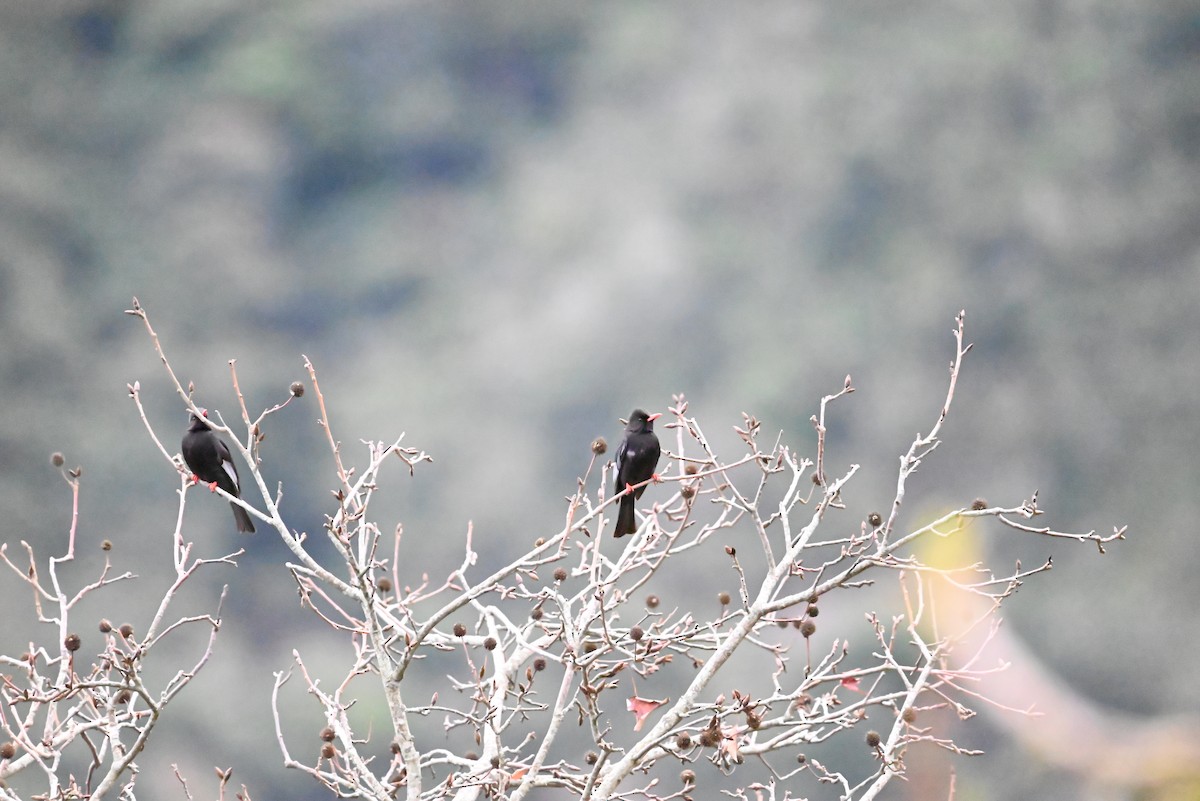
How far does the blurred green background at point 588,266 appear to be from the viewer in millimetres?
31109

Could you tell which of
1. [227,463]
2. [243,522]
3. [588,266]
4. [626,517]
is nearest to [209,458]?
[227,463]

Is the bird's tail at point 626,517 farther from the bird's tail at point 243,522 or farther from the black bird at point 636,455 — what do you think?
the bird's tail at point 243,522

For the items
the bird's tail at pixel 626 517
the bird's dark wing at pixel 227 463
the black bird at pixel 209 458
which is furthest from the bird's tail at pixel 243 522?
the bird's tail at pixel 626 517

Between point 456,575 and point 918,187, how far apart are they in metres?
38.7

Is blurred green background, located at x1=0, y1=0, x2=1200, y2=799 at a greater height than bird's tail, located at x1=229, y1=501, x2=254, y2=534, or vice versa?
blurred green background, located at x1=0, y1=0, x2=1200, y2=799

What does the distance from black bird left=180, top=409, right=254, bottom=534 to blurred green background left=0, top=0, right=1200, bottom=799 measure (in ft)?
→ 65.6

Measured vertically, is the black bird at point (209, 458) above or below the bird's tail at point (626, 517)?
below

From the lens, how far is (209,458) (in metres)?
6.67

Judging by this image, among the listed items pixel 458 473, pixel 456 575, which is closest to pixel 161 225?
pixel 458 473

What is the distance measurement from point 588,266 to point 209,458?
34494mm

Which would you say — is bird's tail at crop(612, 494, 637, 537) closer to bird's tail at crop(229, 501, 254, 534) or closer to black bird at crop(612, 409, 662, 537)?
black bird at crop(612, 409, 662, 537)

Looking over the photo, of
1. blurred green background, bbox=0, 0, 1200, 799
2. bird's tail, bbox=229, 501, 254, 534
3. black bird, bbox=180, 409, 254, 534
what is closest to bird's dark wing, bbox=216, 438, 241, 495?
black bird, bbox=180, 409, 254, 534

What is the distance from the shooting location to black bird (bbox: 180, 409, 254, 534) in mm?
6633

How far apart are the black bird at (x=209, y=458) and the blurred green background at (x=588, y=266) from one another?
20008 millimetres
